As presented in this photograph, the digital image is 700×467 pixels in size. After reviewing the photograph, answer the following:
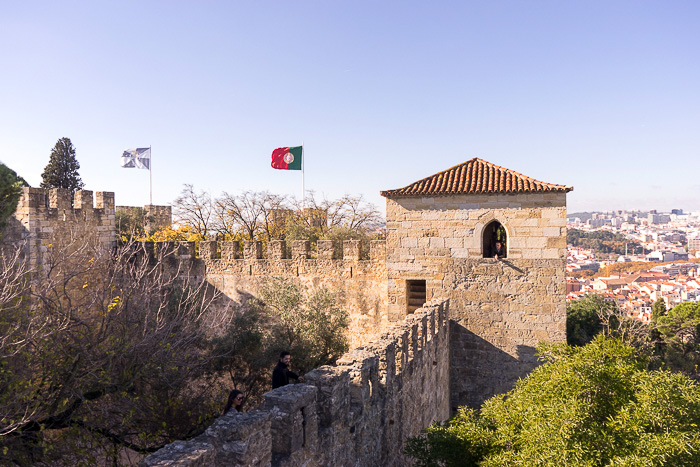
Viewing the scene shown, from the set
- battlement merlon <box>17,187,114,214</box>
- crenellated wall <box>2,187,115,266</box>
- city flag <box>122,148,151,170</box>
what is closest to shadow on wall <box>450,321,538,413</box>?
crenellated wall <box>2,187,115,266</box>

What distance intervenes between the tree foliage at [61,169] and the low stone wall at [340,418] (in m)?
20.7

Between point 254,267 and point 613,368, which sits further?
point 254,267

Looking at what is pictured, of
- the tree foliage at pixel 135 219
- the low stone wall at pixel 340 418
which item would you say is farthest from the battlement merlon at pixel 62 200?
the low stone wall at pixel 340 418

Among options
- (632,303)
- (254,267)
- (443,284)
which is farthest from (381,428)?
(632,303)

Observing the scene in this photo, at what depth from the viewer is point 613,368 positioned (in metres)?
5.20

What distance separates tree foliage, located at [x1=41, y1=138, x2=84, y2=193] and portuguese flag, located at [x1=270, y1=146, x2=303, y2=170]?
10613mm

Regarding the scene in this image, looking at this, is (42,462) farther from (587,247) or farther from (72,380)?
(587,247)

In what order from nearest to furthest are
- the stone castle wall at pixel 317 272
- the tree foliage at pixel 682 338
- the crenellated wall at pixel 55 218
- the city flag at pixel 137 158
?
the crenellated wall at pixel 55 218
the stone castle wall at pixel 317 272
the city flag at pixel 137 158
the tree foliage at pixel 682 338

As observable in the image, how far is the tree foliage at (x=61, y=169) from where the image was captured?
22.4 metres

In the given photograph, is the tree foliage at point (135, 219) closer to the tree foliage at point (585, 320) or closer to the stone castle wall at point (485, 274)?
the stone castle wall at point (485, 274)

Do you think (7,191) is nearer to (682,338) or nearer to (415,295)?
(415,295)

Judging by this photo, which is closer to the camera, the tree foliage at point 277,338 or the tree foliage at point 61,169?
the tree foliage at point 277,338

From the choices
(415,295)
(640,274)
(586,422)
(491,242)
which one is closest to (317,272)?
(415,295)

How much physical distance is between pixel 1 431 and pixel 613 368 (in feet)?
21.6
